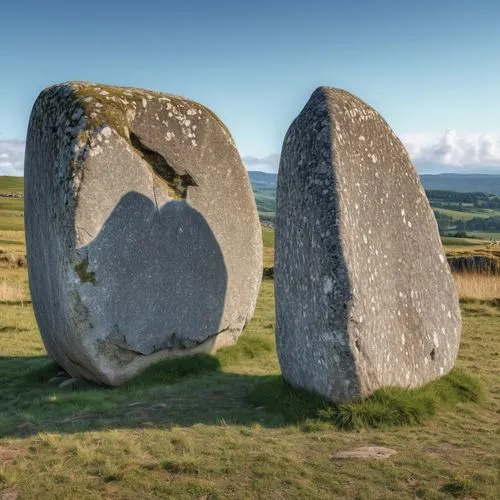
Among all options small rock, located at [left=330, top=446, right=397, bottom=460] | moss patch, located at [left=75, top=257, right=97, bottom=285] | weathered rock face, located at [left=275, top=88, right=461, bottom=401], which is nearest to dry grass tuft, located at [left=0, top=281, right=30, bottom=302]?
moss patch, located at [left=75, top=257, right=97, bottom=285]

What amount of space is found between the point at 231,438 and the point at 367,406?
6.00 ft

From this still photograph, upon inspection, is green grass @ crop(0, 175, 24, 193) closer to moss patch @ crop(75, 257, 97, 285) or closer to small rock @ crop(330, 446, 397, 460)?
moss patch @ crop(75, 257, 97, 285)

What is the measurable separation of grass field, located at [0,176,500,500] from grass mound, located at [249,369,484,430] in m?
0.02

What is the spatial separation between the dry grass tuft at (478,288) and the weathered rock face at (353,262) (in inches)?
485

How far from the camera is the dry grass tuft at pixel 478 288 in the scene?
863 inches

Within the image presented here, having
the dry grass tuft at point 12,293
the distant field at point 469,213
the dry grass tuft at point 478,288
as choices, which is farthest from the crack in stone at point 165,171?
the distant field at point 469,213

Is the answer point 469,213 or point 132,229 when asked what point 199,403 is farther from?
point 469,213

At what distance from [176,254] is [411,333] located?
469cm

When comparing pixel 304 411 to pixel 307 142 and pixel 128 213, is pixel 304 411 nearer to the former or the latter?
pixel 307 142

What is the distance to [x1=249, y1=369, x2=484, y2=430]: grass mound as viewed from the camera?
8.39 metres

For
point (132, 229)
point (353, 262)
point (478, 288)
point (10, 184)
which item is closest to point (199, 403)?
point (353, 262)

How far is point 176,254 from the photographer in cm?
1221

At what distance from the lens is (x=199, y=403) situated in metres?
9.80

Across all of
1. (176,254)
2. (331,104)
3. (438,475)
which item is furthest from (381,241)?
(176,254)
